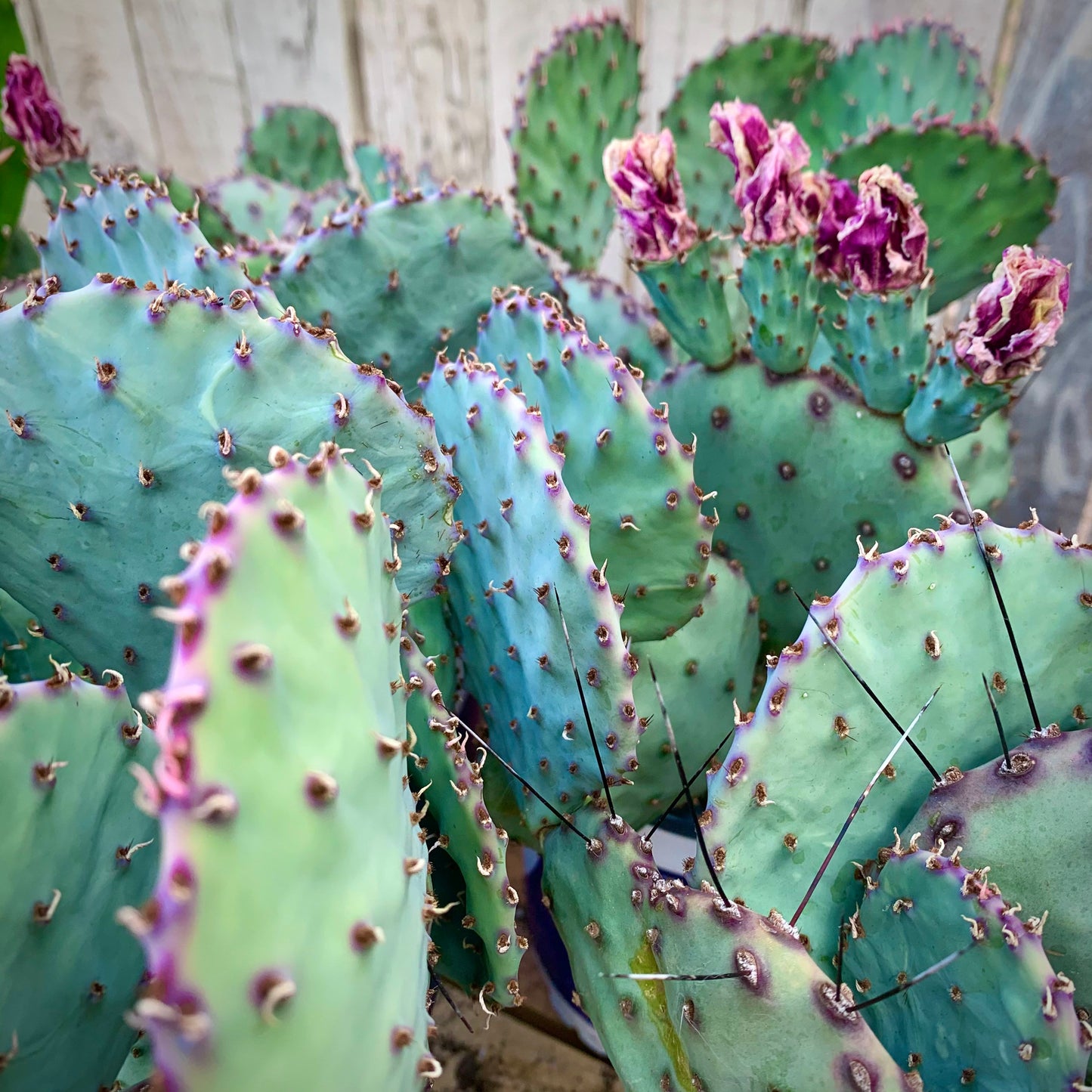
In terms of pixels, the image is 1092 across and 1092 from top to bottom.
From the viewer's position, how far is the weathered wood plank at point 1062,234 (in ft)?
3.90

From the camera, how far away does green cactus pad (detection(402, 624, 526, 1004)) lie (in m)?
0.53

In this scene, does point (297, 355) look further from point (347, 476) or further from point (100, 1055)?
point (100, 1055)

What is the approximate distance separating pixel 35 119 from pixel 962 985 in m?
1.12

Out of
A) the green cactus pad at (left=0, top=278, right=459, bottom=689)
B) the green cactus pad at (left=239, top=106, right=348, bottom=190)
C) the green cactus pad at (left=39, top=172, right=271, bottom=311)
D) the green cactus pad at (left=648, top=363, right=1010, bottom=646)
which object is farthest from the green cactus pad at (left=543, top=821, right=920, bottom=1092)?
the green cactus pad at (left=239, top=106, right=348, bottom=190)

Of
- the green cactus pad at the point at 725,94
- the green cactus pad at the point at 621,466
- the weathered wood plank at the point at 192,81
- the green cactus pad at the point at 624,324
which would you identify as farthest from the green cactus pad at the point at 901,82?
the weathered wood plank at the point at 192,81

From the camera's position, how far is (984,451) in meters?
0.95

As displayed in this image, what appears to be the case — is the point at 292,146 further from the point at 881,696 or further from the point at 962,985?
the point at 962,985

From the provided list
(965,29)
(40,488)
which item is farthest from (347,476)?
(965,29)

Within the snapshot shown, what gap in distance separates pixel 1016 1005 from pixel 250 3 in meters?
1.69

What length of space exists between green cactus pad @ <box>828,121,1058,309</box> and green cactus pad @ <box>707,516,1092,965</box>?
1.91ft

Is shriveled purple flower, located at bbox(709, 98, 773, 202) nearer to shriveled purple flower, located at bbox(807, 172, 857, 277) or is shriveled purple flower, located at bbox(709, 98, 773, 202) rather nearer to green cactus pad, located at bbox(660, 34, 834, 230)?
shriveled purple flower, located at bbox(807, 172, 857, 277)

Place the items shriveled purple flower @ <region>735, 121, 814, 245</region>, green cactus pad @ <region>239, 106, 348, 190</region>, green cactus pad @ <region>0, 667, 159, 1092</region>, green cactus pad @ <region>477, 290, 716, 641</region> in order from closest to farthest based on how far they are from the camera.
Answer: green cactus pad @ <region>0, 667, 159, 1092</region>, green cactus pad @ <region>477, 290, 716, 641</region>, shriveled purple flower @ <region>735, 121, 814, 245</region>, green cactus pad @ <region>239, 106, 348, 190</region>

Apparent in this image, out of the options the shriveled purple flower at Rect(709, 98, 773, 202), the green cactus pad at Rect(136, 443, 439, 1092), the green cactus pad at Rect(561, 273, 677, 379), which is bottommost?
the green cactus pad at Rect(561, 273, 677, 379)

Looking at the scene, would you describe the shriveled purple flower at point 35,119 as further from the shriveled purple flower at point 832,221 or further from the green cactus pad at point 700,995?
the green cactus pad at point 700,995
